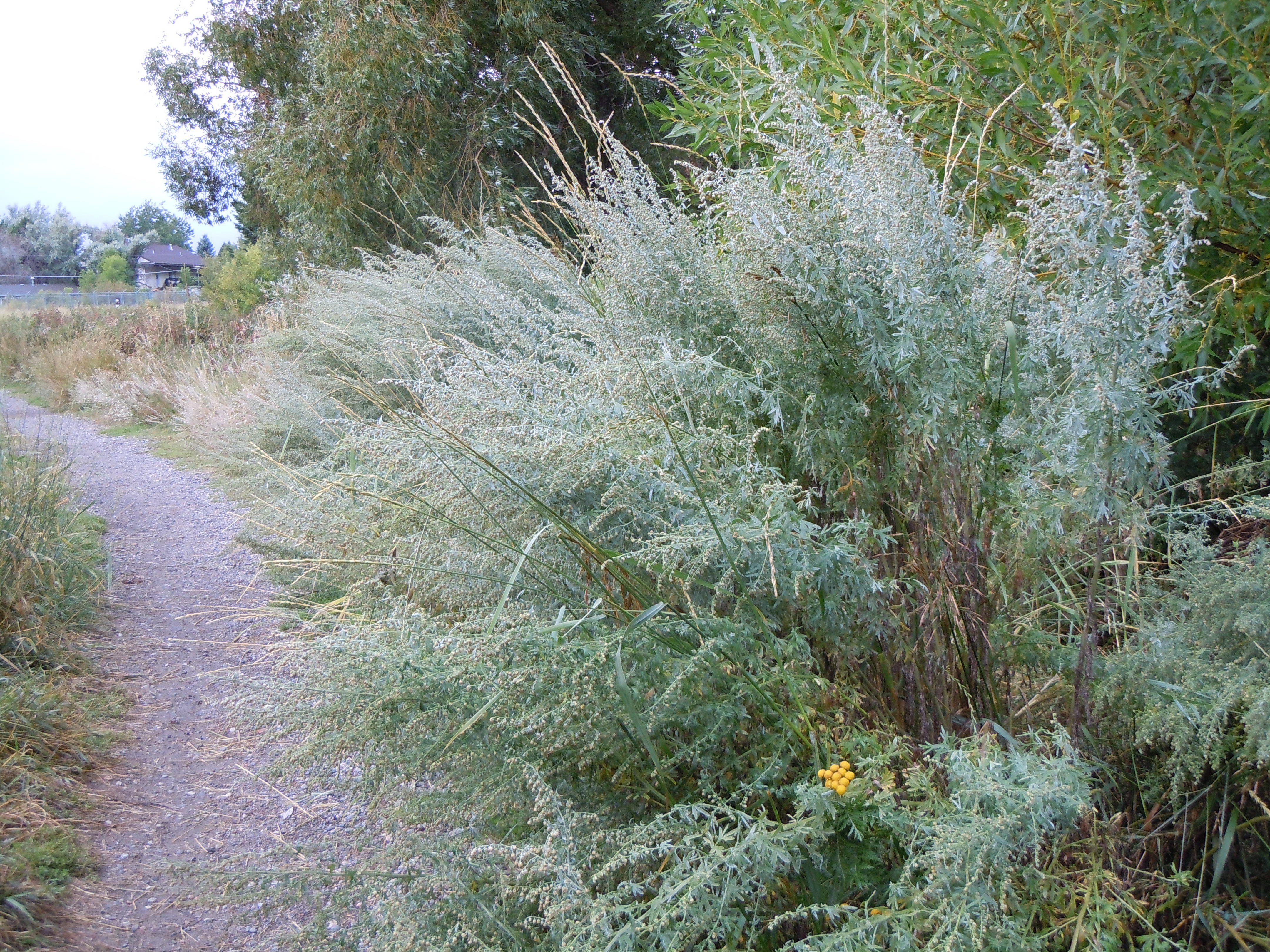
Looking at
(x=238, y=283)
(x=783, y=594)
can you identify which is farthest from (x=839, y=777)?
(x=238, y=283)

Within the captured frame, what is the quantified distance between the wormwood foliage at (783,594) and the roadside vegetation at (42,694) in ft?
3.70

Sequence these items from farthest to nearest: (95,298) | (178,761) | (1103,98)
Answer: (95,298)
(178,761)
(1103,98)

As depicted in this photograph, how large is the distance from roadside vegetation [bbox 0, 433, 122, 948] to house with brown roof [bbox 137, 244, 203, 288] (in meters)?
40.3

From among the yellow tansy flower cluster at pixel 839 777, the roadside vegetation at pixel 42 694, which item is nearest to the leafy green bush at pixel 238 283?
the roadside vegetation at pixel 42 694

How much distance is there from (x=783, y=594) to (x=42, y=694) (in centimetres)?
293

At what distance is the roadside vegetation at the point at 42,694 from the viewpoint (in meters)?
2.41

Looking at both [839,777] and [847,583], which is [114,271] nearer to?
[847,583]

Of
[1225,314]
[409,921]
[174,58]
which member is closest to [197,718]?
[409,921]

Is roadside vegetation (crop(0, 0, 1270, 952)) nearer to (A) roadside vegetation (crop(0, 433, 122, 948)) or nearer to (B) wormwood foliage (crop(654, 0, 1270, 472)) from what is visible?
(B) wormwood foliage (crop(654, 0, 1270, 472))

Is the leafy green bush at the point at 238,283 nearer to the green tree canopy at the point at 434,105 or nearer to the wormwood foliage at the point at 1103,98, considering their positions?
the green tree canopy at the point at 434,105

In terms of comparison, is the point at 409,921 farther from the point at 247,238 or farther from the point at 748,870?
the point at 247,238

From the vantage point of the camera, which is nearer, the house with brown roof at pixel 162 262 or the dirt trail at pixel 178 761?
the dirt trail at pixel 178 761

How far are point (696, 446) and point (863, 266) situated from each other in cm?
50

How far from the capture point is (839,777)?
1.58m
